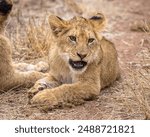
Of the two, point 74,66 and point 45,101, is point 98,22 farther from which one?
point 45,101

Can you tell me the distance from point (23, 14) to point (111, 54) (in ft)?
8.04

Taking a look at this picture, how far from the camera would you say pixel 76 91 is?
5.34 meters

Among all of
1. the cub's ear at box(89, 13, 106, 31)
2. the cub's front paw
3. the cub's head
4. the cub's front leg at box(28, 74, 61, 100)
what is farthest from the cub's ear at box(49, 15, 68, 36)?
the cub's front paw

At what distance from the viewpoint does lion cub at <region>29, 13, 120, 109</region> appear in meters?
5.28

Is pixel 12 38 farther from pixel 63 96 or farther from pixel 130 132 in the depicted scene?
pixel 130 132

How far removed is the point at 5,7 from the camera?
5750 millimetres

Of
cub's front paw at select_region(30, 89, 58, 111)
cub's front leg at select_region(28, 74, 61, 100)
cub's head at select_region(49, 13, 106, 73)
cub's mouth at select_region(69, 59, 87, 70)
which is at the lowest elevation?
cub's front paw at select_region(30, 89, 58, 111)

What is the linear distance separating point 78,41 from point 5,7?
80 centimetres

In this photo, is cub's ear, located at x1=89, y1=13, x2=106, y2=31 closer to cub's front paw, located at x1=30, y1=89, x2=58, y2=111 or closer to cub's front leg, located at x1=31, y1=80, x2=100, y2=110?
cub's front leg, located at x1=31, y1=80, x2=100, y2=110

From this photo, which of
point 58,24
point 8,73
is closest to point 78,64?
point 58,24

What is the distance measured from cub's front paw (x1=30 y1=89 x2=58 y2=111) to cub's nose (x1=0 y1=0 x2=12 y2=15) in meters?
0.87

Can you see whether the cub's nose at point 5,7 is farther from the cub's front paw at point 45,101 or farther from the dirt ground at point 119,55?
the cub's front paw at point 45,101

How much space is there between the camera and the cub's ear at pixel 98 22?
18.2 ft

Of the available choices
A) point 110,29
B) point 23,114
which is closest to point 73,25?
point 23,114
